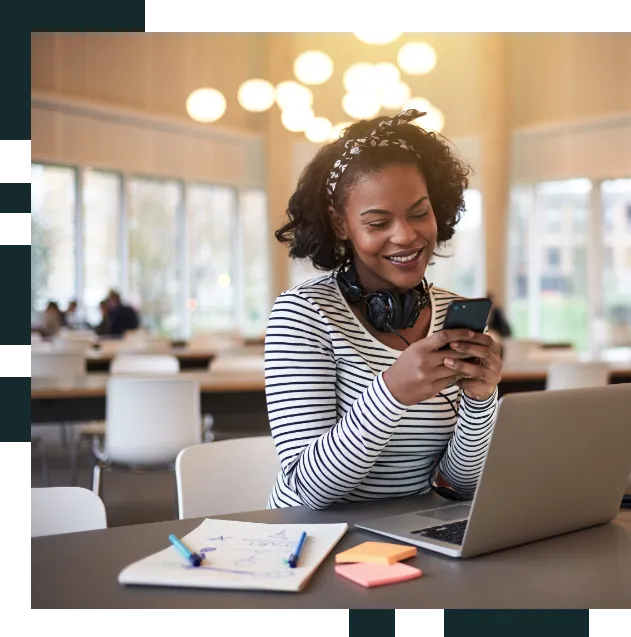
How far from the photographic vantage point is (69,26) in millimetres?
1130

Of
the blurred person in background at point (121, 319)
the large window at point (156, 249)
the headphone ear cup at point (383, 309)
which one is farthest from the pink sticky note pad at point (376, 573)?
the large window at point (156, 249)

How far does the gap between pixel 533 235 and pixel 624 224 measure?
4.27 feet

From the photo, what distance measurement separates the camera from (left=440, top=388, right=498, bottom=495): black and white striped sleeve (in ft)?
5.30

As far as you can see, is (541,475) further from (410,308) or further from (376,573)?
(410,308)

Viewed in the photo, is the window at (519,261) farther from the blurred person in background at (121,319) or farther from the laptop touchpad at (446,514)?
the laptop touchpad at (446,514)

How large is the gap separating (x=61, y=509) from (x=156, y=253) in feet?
35.0

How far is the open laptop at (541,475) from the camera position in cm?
118

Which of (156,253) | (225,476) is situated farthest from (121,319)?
(225,476)

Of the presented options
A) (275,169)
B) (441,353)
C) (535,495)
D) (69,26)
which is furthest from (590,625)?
(275,169)

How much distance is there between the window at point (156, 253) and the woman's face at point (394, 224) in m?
10.1

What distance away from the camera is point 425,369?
1.37m

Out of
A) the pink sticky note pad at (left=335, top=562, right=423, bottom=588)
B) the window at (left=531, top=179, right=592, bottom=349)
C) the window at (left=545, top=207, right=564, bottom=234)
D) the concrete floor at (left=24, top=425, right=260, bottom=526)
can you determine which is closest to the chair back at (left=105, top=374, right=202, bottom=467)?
the concrete floor at (left=24, top=425, right=260, bottom=526)

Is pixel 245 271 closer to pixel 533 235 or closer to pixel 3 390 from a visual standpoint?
pixel 533 235

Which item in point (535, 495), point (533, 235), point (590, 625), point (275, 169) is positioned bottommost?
point (590, 625)
